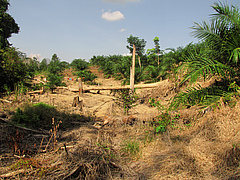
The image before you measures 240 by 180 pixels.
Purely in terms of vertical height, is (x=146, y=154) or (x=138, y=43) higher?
(x=138, y=43)

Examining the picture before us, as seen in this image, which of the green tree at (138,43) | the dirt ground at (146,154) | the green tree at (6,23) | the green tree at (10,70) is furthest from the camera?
the green tree at (138,43)

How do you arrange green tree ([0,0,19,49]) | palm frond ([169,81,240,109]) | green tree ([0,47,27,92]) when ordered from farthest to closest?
green tree ([0,0,19,49])
green tree ([0,47,27,92])
palm frond ([169,81,240,109])

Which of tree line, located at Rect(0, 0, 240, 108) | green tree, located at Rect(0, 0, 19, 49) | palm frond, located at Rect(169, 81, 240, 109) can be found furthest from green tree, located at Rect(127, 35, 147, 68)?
palm frond, located at Rect(169, 81, 240, 109)

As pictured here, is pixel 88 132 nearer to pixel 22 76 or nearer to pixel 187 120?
pixel 187 120

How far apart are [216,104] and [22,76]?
11.3 meters

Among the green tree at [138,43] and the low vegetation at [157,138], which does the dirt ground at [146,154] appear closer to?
the low vegetation at [157,138]

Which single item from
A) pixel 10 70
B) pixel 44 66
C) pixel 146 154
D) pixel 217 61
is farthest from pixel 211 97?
pixel 44 66

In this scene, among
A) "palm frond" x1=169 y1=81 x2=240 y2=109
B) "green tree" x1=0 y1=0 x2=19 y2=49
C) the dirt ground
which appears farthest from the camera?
"green tree" x1=0 y1=0 x2=19 y2=49

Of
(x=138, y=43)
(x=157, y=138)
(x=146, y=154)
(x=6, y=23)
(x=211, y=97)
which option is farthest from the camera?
(x=138, y=43)

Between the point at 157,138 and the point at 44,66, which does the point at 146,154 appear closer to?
the point at 157,138

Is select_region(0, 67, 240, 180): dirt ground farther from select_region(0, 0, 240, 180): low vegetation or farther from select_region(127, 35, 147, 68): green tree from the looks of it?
select_region(127, 35, 147, 68): green tree

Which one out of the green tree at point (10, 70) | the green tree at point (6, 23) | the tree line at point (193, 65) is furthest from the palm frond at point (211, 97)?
the green tree at point (6, 23)

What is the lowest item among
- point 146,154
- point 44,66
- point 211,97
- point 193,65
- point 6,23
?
point 146,154

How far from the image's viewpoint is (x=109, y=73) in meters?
21.6
